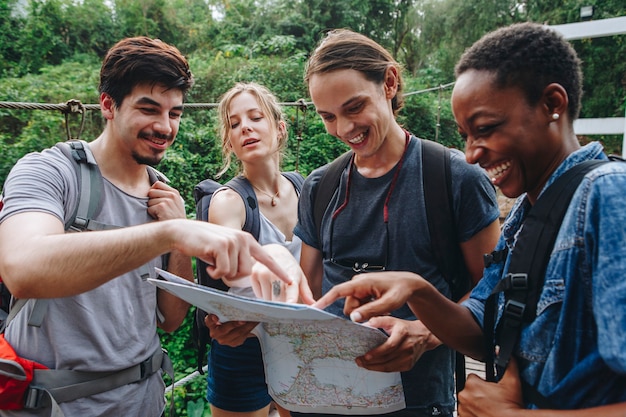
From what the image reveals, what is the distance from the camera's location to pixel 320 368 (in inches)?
45.6

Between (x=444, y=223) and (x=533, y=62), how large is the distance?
0.49 metres

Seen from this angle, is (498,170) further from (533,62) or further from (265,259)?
(265,259)

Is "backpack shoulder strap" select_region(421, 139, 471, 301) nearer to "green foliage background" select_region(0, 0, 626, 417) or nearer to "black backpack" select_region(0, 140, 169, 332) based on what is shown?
"black backpack" select_region(0, 140, 169, 332)

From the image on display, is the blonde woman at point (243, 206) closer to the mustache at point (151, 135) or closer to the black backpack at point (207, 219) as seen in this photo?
the black backpack at point (207, 219)

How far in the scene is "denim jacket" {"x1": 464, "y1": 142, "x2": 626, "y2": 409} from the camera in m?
0.70

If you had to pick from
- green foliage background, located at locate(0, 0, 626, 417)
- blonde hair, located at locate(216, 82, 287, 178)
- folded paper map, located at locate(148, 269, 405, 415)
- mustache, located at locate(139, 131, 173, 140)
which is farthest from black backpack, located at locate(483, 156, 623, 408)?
green foliage background, located at locate(0, 0, 626, 417)

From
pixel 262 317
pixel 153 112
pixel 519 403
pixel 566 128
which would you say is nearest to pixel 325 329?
pixel 262 317

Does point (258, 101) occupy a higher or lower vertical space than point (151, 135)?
higher

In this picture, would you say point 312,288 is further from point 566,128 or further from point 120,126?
point 566,128

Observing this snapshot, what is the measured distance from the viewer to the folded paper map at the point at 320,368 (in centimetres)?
105

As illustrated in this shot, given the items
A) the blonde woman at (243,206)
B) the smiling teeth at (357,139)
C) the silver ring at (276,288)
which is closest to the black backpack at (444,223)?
the smiling teeth at (357,139)

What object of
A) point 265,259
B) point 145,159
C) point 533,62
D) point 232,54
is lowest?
point 265,259

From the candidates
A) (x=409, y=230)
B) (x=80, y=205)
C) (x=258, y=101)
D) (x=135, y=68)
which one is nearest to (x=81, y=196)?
(x=80, y=205)

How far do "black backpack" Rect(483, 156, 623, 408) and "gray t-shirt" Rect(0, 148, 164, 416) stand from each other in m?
1.07
